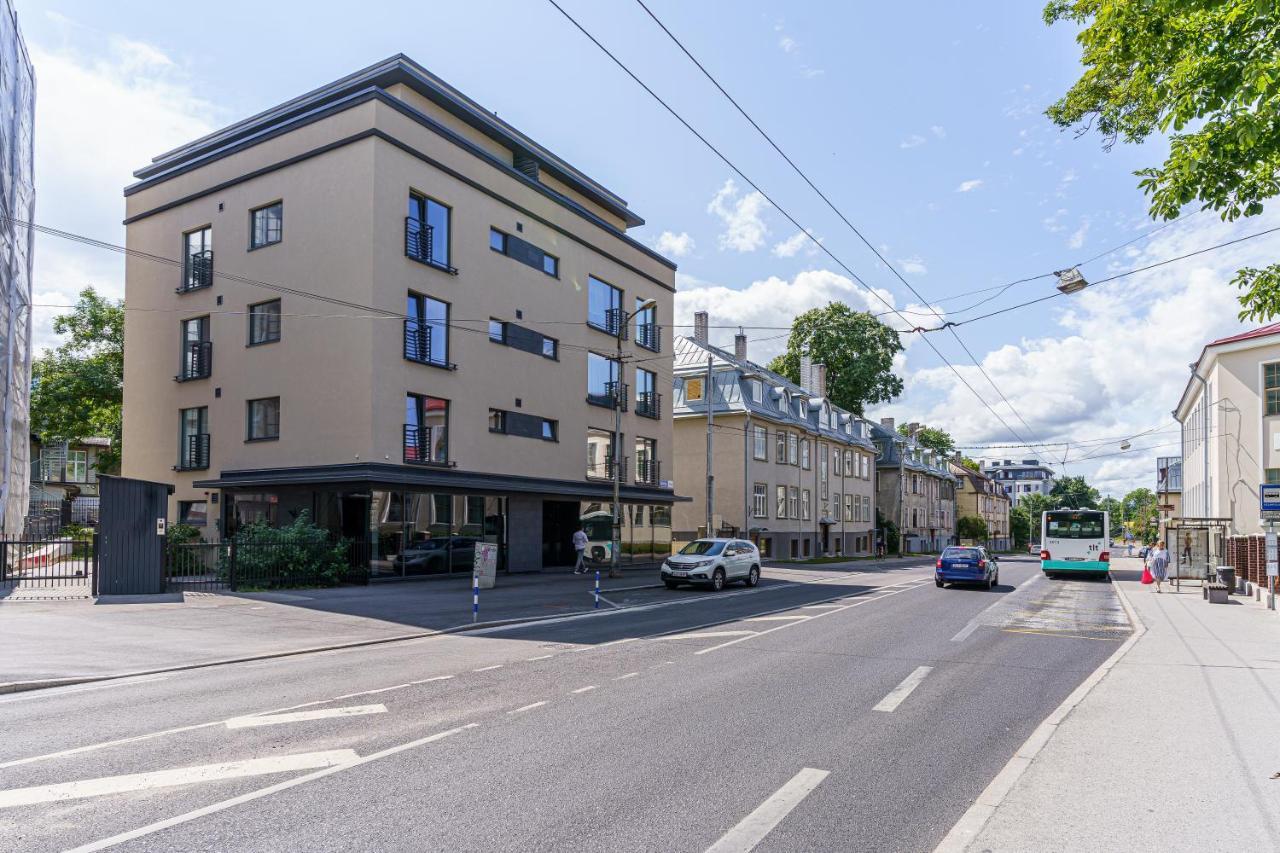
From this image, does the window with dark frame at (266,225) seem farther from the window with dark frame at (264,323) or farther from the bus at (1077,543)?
the bus at (1077,543)

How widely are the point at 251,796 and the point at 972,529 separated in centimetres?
9757

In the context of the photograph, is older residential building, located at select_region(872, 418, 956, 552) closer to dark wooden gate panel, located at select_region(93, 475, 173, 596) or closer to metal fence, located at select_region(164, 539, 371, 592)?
metal fence, located at select_region(164, 539, 371, 592)

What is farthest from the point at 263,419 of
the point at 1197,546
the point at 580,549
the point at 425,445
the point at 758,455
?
the point at 1197,546

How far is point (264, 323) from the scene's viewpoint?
25.7 metres

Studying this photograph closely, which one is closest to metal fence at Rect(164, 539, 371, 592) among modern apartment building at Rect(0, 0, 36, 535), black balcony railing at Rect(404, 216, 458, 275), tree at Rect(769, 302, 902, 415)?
modern apartment building at Rect(0, 0, 36, 535)

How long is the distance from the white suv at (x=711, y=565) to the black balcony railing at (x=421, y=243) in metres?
11.1

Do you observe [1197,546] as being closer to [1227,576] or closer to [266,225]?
[1227,576]

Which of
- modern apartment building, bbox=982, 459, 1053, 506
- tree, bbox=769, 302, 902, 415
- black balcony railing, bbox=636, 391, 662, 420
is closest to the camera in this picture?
black balcony railing, bbox=636, 391, 662, 420

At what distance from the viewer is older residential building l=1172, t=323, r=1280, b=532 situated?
105 ft

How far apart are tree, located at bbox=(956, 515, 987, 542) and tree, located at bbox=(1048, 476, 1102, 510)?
124 ft

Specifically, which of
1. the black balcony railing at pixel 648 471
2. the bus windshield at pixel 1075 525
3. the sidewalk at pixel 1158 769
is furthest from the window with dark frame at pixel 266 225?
the bus windshield at pixel 1075 525

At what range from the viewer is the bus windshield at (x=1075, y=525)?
116 ft

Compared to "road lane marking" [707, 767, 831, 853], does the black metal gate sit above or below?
below

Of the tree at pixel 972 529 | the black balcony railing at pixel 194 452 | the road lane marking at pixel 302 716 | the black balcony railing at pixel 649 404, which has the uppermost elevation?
the black balcony railing at pixel 649 404
